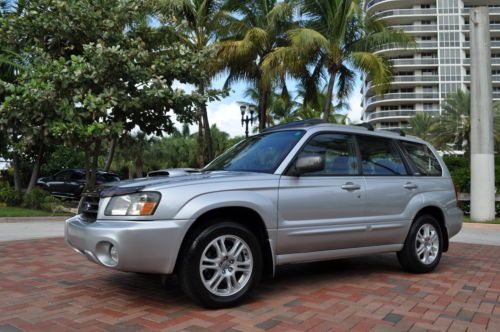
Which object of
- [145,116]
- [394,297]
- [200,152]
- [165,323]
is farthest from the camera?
[200,152]

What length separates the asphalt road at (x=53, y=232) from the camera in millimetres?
10023

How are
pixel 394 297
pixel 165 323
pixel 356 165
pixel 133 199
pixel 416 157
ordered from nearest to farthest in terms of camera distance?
pixel 165 323 < pixel 133 199 < pixel 394 297 < pixel 356 165 < pixel 416 157

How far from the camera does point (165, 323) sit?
403cm

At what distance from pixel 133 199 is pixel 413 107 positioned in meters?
81.5

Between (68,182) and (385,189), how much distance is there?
1864 centimetres

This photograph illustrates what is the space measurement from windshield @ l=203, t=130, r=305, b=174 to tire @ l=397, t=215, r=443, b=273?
1987mm

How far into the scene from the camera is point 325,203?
5.08 meters

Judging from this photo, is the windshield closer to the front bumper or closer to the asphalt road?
the front bumper

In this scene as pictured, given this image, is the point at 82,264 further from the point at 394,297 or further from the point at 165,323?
the point at 394,297

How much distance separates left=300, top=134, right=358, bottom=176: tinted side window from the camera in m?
5.29

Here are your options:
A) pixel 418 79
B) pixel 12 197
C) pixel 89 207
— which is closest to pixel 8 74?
pixel 12 197

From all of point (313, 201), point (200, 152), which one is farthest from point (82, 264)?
point (200, 152)

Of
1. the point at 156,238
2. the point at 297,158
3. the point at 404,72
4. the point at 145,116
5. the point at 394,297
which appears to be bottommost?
the point at 394,297

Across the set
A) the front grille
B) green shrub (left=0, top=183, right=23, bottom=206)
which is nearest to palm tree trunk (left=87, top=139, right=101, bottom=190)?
green shrub (left=0, top=183, right=23, bottom=206)
